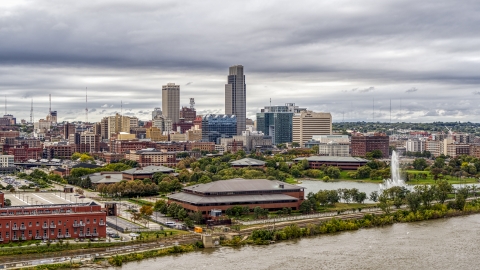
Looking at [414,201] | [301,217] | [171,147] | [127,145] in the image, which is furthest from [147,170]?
[171,147]

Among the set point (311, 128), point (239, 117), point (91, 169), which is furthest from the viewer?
point (239, 117)

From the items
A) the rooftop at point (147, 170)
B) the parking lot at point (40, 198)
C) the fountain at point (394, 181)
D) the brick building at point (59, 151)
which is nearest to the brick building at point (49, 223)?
the parking lot at point (40, 198)

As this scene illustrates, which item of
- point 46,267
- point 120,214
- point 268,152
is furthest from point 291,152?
point 46,267

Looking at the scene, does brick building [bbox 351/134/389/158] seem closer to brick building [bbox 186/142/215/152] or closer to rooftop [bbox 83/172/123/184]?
brick building [bbox 186/142/215/152]

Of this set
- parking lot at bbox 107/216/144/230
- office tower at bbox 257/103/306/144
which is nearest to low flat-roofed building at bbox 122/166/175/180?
parking lot at bbox 107/216/144/230

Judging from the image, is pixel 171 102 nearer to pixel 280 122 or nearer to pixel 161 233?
pixel 280 122

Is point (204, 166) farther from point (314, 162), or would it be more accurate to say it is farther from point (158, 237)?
point (158, 237)
